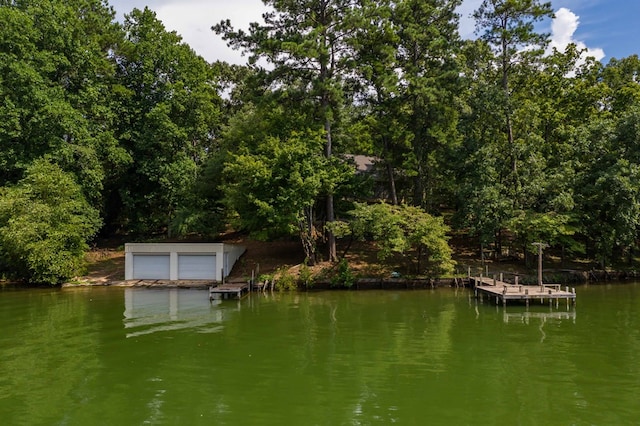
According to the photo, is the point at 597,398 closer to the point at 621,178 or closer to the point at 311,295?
the point at 311,295

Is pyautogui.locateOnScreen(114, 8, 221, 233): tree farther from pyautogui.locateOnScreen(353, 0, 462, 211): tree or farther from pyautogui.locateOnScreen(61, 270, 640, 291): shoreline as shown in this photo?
pyautogui.locateOnScreen(353, 0, 462, 211): tree

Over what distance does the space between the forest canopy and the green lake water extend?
8392 millimetres

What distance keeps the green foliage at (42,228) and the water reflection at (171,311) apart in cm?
501

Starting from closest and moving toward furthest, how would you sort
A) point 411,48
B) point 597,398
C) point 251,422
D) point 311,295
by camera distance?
1. point 251,422
2. point 597,398
3. point 311,295
4. point 411,48

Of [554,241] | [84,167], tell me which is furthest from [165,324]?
[554,241]

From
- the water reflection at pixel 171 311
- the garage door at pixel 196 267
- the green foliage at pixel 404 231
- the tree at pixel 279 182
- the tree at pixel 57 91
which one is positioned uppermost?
the tree at pixel 57 91

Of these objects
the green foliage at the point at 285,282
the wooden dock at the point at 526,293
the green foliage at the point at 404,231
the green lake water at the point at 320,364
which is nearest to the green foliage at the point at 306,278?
the green foliage at the point at 285,282

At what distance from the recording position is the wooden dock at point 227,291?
21703 mm

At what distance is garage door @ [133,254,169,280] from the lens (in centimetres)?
2728

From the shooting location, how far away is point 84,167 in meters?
30.1

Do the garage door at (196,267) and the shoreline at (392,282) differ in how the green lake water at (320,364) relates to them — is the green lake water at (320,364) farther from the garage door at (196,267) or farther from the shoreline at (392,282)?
the garage door at (196,267)

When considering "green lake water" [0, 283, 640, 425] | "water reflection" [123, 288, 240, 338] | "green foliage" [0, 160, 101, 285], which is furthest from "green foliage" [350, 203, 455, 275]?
"green foliage" [0, 160, 101, 285]

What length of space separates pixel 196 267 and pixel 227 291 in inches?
243

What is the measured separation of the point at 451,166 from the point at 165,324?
22.0 meters
